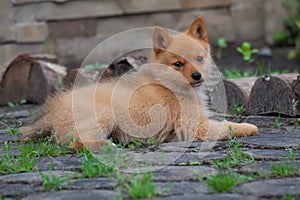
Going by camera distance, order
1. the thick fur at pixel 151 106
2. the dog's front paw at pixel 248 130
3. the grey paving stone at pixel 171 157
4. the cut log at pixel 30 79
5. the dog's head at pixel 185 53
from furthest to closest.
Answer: the cut log at pixel 30 79 < the dog's front paw at pixel 248 130 < the dog's head at pixel 185 53 < the thick fur at pixel 151 106 < the grey paving stone at pixel 171 157

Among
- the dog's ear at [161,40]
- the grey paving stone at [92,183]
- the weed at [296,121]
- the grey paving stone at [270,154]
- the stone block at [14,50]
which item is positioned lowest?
the grey paving stone at [92,183]

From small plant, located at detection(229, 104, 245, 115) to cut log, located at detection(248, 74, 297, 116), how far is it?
0.11 m

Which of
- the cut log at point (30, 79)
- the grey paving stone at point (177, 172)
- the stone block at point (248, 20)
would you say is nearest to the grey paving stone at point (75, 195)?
the grey paving stone at point (177, 172)

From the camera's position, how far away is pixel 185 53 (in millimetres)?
4168

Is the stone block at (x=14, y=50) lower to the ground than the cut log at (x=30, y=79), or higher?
higher

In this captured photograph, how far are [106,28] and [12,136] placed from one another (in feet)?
13.3

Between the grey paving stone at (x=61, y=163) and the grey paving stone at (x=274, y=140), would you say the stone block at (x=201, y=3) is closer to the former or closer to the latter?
the grey paving stone at (x=274, y=140)

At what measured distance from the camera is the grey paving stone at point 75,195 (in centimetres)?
260

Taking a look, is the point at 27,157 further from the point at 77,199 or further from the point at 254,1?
the point at 254,1

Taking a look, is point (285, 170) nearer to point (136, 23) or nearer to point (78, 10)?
point (136, 23)

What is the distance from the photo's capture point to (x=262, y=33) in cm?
842

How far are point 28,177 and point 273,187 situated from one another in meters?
1.32

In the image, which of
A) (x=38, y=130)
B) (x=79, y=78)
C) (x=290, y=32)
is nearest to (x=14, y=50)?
(x=79, y=78)

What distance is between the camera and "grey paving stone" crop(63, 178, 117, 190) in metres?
2.78
